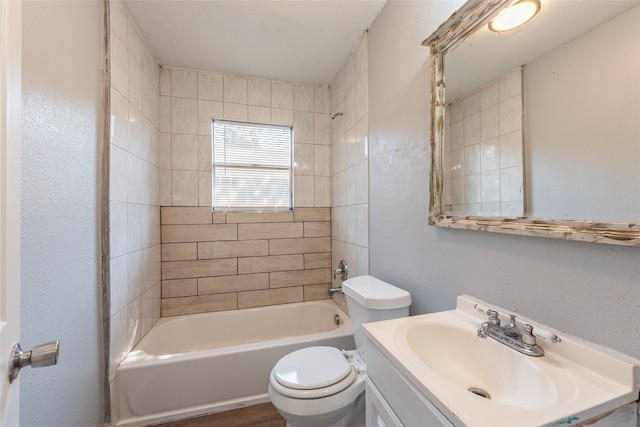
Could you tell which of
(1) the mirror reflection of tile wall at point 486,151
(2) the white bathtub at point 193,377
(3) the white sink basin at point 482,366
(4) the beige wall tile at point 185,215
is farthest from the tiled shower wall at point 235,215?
(3) the white sink basin at point 482,366

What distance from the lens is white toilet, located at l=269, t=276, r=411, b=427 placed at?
1.14 m

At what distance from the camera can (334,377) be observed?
47.7 inches

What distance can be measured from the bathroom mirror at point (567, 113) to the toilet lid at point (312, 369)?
890 millimetres

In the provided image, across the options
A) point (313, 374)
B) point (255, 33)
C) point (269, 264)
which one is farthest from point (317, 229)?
point (255, 33)

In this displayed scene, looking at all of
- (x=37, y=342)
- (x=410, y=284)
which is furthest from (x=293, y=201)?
(x=37, y=342)

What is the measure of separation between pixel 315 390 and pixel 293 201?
5.42 ft

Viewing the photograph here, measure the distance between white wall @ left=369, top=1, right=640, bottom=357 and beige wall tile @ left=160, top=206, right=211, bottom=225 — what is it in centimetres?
148

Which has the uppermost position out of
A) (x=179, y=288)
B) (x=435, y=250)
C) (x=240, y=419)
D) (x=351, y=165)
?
(x=351, y=165)

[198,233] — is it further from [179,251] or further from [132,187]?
[132,187]

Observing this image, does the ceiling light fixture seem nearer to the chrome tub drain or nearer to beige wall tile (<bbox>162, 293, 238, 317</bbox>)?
the chrome tub drain

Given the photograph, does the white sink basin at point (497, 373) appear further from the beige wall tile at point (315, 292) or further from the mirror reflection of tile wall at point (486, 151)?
the beige wall tile at point (315, 292)

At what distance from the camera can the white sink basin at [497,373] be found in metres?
0.52

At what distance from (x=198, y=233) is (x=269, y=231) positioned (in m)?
0.62

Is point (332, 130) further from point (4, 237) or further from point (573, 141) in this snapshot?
point (4, 237)
